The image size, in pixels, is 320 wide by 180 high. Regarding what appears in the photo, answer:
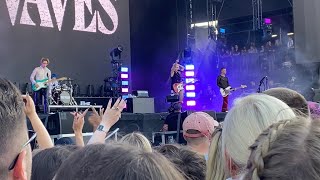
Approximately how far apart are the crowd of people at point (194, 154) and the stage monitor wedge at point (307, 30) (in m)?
11.0

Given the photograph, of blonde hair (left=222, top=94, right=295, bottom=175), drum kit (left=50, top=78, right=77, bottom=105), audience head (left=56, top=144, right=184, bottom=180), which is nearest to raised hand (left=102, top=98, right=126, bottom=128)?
blonde hair (left=222, top=94, right=295, bottom=175)

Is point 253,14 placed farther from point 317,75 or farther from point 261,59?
point 317,75

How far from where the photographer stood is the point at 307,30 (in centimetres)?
1227

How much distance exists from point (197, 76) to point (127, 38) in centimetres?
257

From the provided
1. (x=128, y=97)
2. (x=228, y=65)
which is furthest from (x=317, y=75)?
(x=128, y=97)

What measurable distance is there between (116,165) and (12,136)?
410 mm

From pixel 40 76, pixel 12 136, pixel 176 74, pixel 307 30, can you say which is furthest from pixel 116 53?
pixel 12 136

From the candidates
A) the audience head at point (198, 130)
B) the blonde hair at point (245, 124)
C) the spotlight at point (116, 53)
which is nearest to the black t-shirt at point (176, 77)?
the spotlight at point (116, 53)

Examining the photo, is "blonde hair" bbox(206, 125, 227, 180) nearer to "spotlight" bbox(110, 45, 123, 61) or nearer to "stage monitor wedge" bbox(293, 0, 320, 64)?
"stage monitor wedge" bbox(293, 0, 320, 64)

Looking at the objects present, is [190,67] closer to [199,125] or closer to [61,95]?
[61,95]

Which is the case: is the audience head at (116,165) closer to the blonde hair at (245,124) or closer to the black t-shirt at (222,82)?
the blonde hair at (245,124)

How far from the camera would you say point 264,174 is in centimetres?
79

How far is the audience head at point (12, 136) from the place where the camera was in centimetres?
107

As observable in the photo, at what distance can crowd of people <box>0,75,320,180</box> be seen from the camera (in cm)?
78
